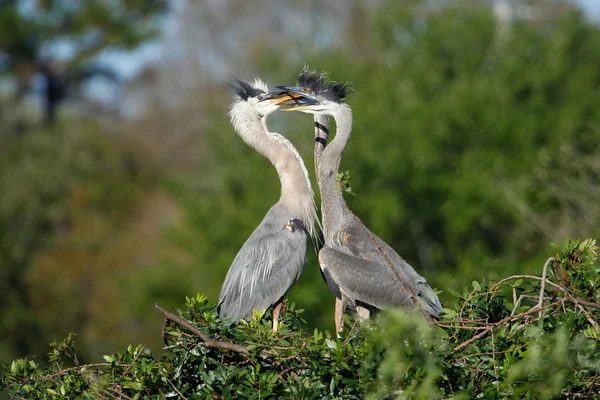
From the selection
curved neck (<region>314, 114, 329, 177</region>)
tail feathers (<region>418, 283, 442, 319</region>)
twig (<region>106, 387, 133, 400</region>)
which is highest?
curved neck (<region>314, 114, 329, 177</region>)

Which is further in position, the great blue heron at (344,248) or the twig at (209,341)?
the great blue heron at (344,248)

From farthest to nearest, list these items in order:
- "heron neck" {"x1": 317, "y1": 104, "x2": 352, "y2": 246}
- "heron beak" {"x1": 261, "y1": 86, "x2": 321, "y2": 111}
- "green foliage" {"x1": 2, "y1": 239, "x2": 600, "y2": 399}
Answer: "heron beak" {"x1": 261, "y1": 86, "x2": 321, "y2": 111} → "heron neck" {"x1": 317, "y1": 104, "x2": 352, "y2": 246} → "green foliage" {"x1": 2, "y1": 239, "x2": 600, "y2": 399}

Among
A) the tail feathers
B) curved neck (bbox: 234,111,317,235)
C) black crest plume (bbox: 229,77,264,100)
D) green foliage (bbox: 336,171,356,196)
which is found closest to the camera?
green foliage (bbox: 336,171,356,196)

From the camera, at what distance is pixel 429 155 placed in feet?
83.9

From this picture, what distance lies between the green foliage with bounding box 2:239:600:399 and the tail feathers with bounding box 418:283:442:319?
2.97 feet

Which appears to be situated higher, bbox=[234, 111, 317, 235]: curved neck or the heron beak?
the heron beak

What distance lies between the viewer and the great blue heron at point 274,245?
7.39 meters

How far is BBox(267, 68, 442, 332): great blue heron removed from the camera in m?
6.81

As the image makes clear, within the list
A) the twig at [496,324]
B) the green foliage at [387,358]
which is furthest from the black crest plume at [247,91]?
the twig at [496,324]

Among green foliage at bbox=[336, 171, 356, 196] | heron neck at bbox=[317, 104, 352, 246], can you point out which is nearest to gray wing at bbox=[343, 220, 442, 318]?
heron neck at bbox=[317, 104, 352, 246]

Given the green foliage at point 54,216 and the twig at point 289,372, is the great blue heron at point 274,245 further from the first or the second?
the green foliage at point 54,216

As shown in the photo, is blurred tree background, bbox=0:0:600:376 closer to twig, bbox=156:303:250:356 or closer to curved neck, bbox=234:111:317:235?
curved neck, bbox=234:111:317:235

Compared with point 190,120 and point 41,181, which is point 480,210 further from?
point 190,120

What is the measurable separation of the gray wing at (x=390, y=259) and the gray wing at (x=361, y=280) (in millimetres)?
91
